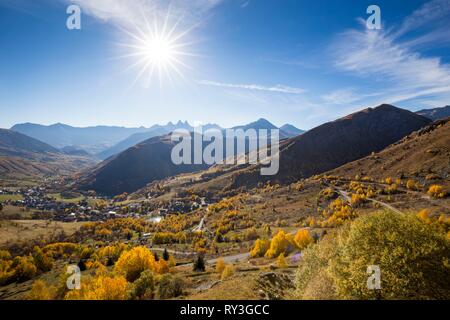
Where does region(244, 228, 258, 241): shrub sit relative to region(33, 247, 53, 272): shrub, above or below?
above

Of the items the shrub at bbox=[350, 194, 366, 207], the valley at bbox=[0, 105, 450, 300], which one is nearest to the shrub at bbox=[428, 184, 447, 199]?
the valley at bbox=[0, 105, 450, 300]

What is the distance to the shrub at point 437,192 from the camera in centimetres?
10420

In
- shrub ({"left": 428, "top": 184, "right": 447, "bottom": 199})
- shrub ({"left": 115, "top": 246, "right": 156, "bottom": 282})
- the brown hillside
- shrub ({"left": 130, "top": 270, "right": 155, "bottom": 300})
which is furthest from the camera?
the brown hillside

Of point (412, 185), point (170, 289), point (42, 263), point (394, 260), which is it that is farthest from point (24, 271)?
point (412, 185)

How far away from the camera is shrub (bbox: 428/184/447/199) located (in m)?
104

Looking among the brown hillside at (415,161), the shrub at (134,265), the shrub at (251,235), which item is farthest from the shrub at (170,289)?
the brown hillside at (415,161)

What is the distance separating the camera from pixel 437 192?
106188 mm

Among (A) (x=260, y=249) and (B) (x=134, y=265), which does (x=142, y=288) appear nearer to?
(B) (x=134, y=265)

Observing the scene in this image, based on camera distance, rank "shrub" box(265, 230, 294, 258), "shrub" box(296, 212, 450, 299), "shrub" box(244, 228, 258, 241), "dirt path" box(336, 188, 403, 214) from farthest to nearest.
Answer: "shrub" box(244, 228, 258, 241) < "dirt path" box(336, 188, 403, 214) < "shrub" box(265, 230, 294, 258) < "shrub" box(296, 212, 450, 299)

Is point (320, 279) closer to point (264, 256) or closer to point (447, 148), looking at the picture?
point (264, 256)

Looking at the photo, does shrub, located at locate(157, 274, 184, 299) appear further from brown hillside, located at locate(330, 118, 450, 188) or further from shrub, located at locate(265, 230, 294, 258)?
brown hillside, located at locate(330, 118, 450, 188)

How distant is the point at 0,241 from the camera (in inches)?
7082

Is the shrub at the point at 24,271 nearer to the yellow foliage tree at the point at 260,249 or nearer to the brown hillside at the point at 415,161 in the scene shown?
the yellow foliage tree at the point at 260,249

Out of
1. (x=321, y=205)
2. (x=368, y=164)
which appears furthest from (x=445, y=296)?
(x=368, y=164)
